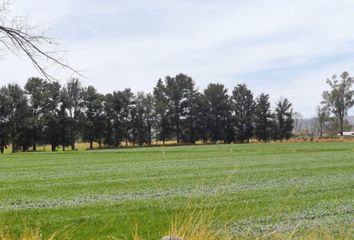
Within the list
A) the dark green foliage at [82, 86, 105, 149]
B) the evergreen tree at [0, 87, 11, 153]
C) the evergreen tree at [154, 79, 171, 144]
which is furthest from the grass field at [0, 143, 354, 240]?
the evergreen tree at [154, 79, 171, 144]

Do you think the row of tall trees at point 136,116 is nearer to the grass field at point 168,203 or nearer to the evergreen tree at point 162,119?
the evergreen tree at point 162,119

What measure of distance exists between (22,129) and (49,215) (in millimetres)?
76294

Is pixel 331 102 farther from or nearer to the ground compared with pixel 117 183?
farther from the ground

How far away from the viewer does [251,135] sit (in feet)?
338

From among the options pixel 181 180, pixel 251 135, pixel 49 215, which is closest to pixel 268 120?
pixel 251 135

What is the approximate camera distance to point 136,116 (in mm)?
98375

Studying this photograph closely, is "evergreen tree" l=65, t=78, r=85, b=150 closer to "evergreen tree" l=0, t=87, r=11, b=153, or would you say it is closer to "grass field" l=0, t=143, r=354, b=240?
"evergreen tree" l=0, t=87, r=11, b=153

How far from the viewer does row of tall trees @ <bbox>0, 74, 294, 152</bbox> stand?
84.8 metres

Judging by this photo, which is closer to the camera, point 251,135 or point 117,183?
point 117,183

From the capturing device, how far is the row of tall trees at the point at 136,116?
8481 cm

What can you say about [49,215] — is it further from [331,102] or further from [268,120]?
[331,102]

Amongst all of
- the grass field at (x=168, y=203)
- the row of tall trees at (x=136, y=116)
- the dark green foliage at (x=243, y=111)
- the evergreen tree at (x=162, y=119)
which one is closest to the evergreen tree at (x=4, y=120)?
the row of tall trees at (x=136, y=116)

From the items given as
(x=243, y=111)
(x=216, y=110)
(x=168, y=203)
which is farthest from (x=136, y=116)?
(x=168, y=203)

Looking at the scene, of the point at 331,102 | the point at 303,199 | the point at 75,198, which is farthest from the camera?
the point at 331,102
